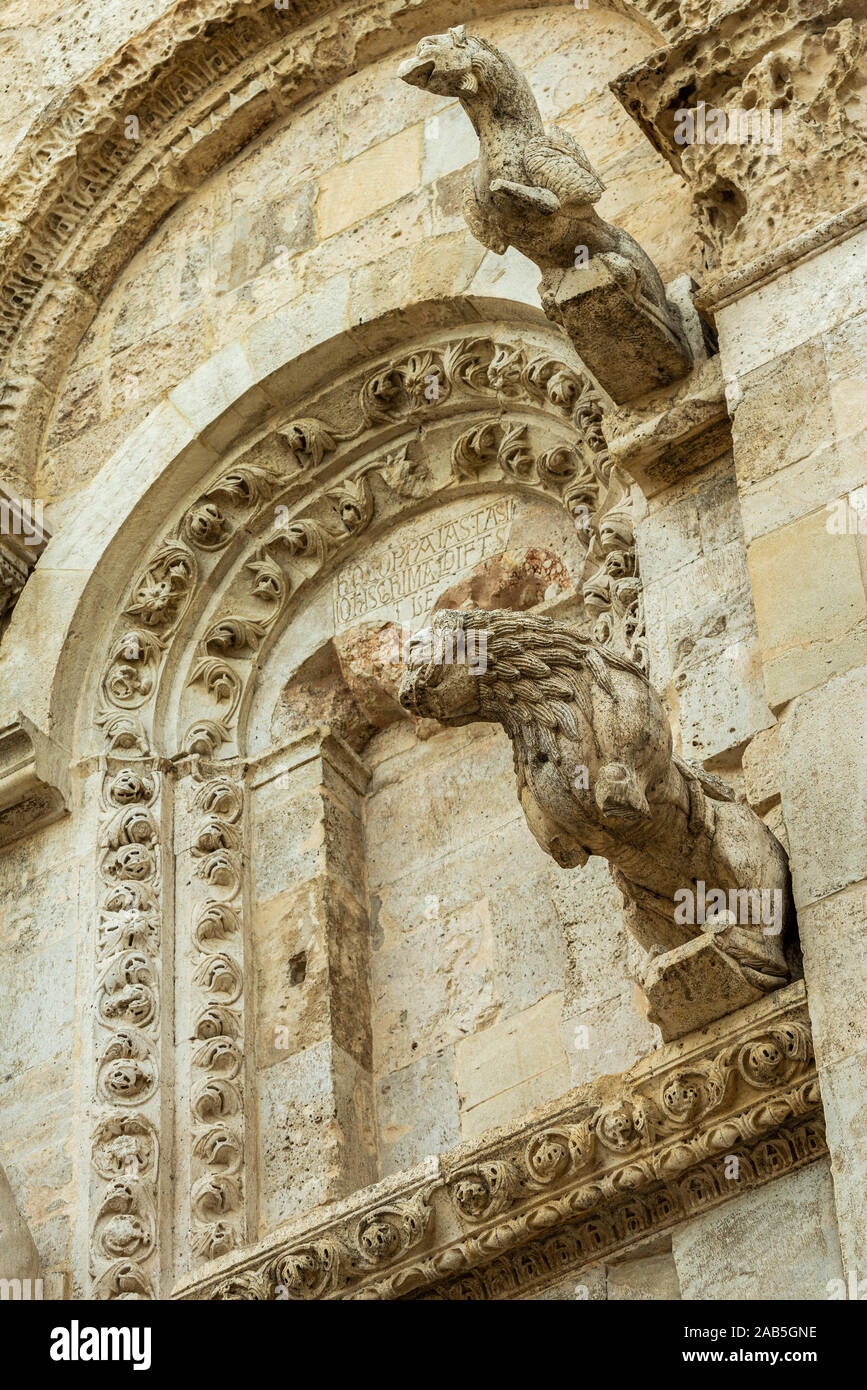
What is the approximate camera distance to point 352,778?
8.19 metres

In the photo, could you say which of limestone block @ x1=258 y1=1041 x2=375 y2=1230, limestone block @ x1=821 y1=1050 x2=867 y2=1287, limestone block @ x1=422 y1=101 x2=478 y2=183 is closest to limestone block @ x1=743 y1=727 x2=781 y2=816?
limestone block @ x1=821 y1=1050 x2=867 y2=1287

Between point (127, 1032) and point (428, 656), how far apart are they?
2.40 metres

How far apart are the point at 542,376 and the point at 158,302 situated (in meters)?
1.86

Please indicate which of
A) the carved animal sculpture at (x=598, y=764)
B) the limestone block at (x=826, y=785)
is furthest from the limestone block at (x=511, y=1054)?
the limestone block at (x=826, y=785)

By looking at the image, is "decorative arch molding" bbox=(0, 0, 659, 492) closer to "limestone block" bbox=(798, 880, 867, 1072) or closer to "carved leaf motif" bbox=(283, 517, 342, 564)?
"carved leaf motif" bbox=(283, 517, 342, 564)

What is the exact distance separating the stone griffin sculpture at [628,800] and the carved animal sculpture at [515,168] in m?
1.44

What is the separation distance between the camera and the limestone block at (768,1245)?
5.52 metres

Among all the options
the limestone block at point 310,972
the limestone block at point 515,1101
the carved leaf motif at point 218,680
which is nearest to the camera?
the limestone block at point 515,1101

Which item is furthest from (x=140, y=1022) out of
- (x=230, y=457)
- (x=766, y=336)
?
(x=766, y=336)

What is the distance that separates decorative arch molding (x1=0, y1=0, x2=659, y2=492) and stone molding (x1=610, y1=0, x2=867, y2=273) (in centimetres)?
223

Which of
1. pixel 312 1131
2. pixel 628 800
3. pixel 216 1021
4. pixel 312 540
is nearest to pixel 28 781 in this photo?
pixel 216 1021

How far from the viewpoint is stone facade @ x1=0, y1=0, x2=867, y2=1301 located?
582cm

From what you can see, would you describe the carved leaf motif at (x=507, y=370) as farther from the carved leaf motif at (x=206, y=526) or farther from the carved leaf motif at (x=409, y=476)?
the carved leaf motif at (x=206, y=526)
